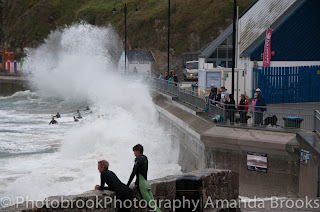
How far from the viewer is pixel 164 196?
930cm

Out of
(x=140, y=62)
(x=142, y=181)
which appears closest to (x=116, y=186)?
(x=142, y=181)

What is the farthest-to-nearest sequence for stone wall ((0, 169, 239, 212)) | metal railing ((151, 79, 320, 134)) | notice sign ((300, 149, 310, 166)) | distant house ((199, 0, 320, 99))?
1. distant house ((199, 0, 320, 99))
2. metal railing ((151, 79, 320, 134))
3. notice sign ((300, 149, 310, 166))
4. stone wall ((0, 169, 239, 212))

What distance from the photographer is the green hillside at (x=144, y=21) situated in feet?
261

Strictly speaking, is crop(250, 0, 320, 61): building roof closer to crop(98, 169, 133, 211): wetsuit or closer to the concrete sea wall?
the concrete sea wall

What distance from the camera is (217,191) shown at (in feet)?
33.3

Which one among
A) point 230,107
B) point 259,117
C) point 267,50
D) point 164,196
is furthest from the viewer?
point 267,50

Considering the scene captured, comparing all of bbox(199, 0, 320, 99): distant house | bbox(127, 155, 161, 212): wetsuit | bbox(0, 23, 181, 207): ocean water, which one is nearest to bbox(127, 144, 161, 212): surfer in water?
bbox(127, 155, 161, 212): wetsuit

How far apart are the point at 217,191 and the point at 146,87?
85.7ft

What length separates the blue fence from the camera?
24.9 metres

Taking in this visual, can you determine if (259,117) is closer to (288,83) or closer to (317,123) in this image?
(317,123)

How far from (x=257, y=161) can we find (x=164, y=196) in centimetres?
774

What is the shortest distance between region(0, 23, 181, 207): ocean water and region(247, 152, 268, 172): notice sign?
5388 mm

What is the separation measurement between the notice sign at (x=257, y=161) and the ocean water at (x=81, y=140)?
212 inches

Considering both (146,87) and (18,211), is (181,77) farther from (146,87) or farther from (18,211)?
(18,211)
